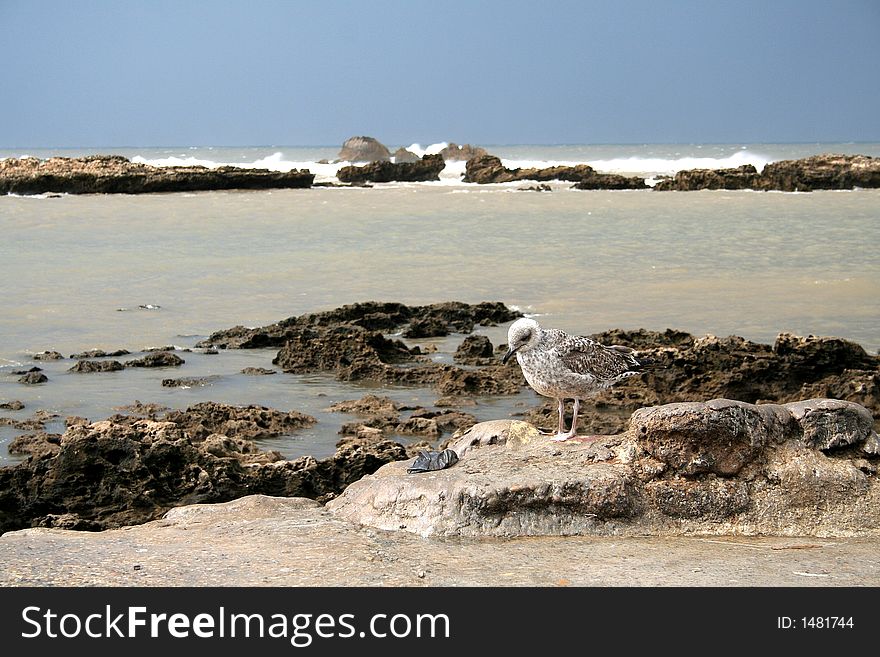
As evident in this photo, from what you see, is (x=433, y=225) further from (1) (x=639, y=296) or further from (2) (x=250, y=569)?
(2) (x=250, y=569)

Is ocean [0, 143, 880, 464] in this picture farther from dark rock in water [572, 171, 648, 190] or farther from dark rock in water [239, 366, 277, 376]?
dark rock in water [572, 171, 648, 190]

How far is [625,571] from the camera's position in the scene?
4.30 meters

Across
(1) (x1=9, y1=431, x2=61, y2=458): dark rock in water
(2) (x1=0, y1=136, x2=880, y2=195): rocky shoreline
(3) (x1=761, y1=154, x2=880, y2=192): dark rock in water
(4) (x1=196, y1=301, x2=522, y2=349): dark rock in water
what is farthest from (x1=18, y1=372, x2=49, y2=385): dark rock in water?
(3) (x1=761, y1=154, x2=880, y2=192): dark rock in water

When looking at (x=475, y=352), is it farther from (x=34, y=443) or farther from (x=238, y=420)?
(x=34, y=443)

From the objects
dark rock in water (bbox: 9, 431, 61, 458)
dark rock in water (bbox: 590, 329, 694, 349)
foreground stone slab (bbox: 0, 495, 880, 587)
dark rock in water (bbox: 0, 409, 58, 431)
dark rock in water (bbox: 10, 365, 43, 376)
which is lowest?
dark rock in water (bbox: 0, 409, 58, 431)

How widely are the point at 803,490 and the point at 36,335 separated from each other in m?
9.54

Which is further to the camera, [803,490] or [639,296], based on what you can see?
[639,296]

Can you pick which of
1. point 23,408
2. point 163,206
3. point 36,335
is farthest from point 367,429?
point 163,206

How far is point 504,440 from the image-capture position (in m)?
5.78

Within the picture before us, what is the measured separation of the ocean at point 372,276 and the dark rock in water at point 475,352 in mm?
196

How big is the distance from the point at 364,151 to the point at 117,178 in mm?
33084

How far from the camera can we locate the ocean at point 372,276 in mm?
10095

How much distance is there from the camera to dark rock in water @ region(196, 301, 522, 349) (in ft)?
38.6

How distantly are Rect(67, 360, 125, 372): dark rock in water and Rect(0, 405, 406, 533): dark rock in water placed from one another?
3.62 metres
